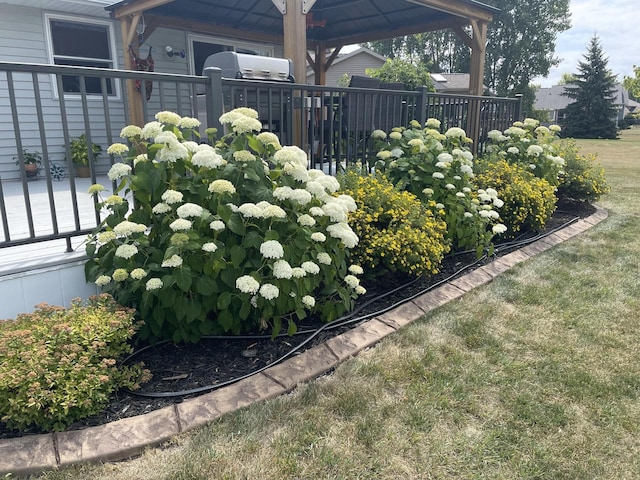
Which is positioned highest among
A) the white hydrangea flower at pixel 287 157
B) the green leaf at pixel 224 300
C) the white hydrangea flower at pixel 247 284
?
the white hydrangea flower at pixel 287 157

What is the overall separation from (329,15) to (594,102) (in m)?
28.1

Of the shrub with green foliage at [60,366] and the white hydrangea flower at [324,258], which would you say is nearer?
the shrub with green foliage at [60,366]

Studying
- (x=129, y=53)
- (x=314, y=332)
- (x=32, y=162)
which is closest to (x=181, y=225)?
(x=314, y=332)

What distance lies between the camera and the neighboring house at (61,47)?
6312 mm

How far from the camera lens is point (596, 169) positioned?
19.8 ft

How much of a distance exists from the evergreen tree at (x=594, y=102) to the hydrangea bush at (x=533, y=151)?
95.5ft

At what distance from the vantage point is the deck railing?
8.57 ft

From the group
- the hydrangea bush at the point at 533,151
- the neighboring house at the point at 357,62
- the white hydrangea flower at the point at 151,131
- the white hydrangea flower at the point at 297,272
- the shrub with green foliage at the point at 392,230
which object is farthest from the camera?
the neighboring house at the point at 357,62

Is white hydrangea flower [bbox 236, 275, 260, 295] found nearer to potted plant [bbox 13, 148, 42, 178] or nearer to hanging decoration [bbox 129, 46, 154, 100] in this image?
potted plant [bbox 13, 148, 42, 178]

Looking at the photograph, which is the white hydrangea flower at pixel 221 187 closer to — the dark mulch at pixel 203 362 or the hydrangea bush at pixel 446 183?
the dark mulch at pixel 203 362

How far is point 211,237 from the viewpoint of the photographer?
2379 mm

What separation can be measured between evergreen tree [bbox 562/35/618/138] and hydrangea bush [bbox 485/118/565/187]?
29.1 m

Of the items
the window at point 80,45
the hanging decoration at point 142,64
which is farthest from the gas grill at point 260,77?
the window at point 80,45

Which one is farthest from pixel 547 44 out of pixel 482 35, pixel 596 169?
pixel 596 169
